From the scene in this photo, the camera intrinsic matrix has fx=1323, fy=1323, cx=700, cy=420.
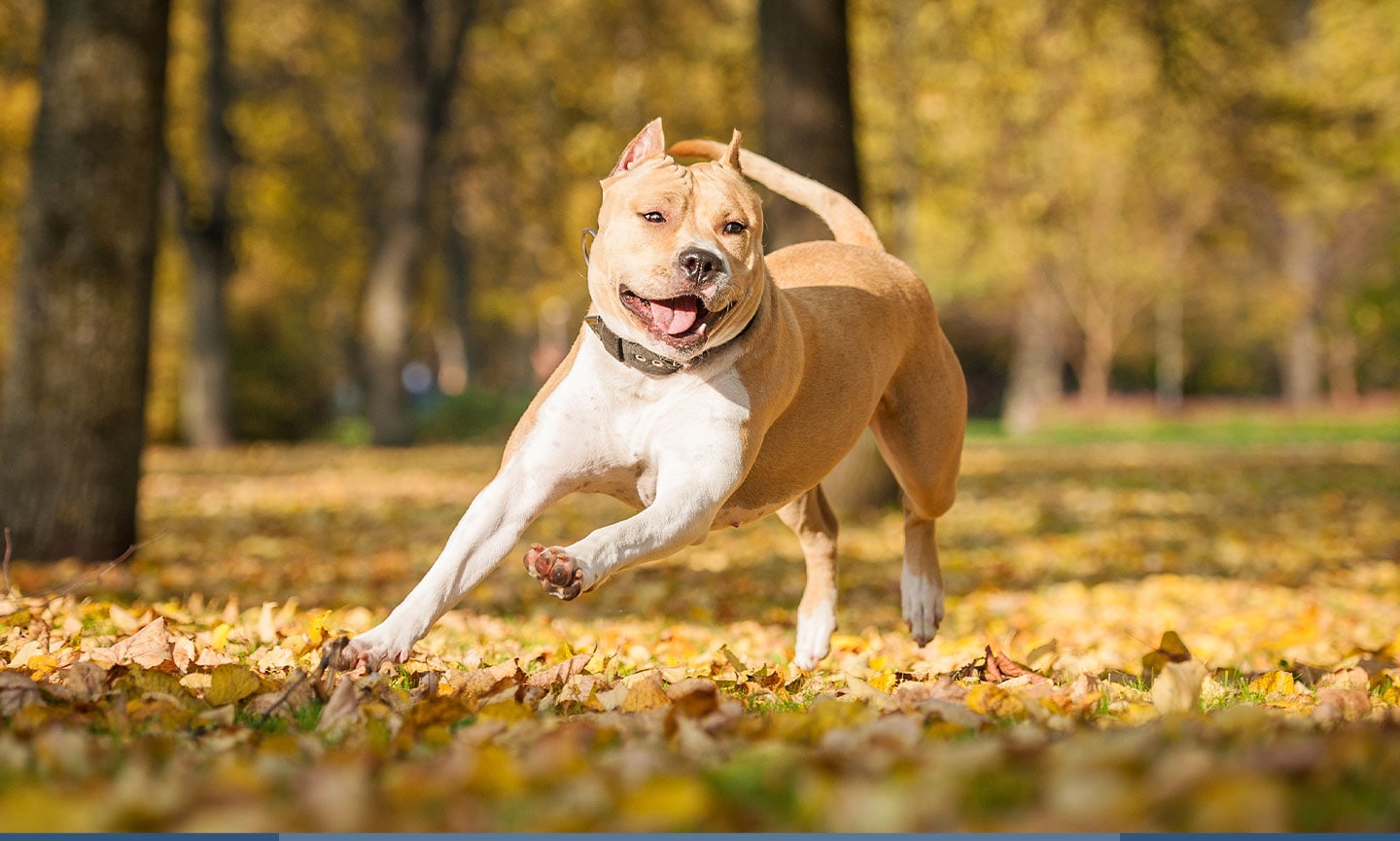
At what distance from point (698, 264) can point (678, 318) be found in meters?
0.16

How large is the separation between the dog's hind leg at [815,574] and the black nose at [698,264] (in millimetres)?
1492

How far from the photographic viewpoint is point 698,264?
11.7 feet

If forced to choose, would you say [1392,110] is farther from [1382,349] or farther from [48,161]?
[48,161]

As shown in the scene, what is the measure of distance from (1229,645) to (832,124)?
17.8ft

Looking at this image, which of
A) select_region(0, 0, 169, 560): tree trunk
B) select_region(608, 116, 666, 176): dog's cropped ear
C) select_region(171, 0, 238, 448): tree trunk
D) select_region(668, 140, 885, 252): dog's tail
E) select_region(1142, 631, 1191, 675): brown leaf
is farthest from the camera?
select_region(171, 0, 238, 448): tree trunk

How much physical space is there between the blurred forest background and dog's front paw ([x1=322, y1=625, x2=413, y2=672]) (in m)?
4.42

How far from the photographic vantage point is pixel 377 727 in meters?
2.89

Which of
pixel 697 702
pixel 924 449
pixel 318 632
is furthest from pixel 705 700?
pixel 924 449

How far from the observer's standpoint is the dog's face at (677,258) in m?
3.61

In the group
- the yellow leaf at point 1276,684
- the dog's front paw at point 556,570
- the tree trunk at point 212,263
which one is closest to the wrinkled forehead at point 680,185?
the dog's front paw at point 556,570

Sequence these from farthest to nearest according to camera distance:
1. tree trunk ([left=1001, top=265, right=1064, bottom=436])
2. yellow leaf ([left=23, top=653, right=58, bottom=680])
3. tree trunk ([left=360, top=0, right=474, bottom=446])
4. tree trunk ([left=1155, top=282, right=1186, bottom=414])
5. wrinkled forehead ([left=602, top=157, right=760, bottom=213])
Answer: tree trunk ([left=1155, top=282, right=1186, bottom=414]) < tree trunk ([left=1001, top=265, right=1064, bottom=436]) < tree trunk ([left=360, top=0, right=474, bottom=446]) < wrinkled forehead ([left=602, top=157, right=760, bottom=213]) < yellow leaf ([left=23, top=653, right=58, bottom=680])

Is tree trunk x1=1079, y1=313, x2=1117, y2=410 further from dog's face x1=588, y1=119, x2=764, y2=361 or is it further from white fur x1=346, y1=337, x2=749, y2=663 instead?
white fur x1=346, y1=337, x2=749, y2=663

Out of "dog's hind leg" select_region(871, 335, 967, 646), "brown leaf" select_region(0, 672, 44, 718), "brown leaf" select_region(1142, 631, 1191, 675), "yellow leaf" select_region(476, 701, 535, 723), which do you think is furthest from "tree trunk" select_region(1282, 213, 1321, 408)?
"brown leaf" select_region(0, 672, 44, 718)

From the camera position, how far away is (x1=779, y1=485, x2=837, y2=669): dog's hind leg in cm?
486
